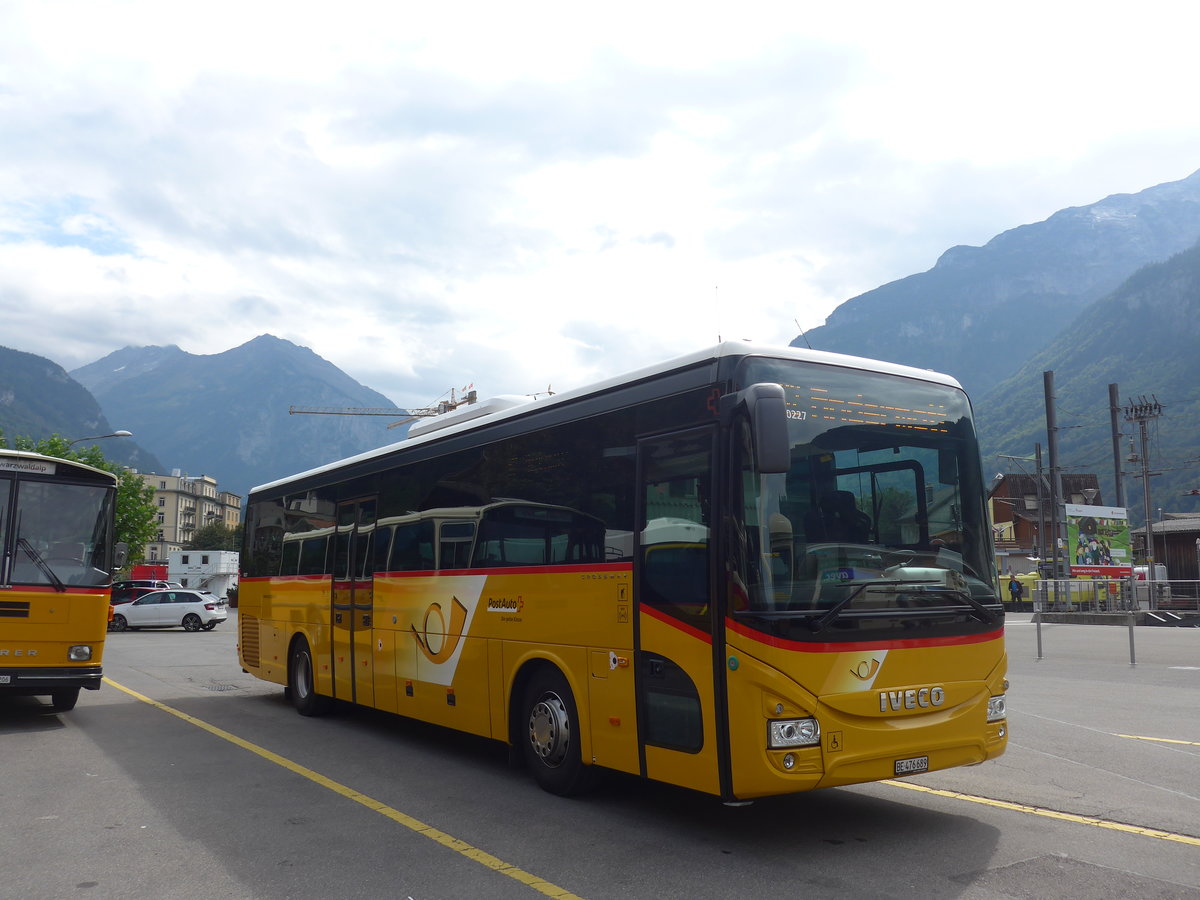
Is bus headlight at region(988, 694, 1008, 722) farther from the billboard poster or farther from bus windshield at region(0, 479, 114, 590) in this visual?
the billboard poster

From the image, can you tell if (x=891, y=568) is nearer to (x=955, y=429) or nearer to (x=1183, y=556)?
(x=955, y=429)

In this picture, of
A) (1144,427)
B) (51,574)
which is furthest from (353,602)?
(1144,427)

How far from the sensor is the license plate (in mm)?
6168

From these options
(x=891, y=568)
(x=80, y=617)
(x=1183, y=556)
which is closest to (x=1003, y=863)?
(x=891, y=568)

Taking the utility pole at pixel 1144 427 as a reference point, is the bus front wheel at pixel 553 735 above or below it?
below

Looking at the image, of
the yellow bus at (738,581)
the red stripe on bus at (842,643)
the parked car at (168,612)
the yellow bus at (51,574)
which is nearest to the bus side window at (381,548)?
the yellow bus at (738,581)

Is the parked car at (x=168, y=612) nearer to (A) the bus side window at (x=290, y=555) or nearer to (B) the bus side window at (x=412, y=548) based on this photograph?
(A) the bus side window at (x=290, y=555)

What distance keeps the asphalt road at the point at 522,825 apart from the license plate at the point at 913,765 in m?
0.46

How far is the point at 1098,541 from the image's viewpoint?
4259 cm

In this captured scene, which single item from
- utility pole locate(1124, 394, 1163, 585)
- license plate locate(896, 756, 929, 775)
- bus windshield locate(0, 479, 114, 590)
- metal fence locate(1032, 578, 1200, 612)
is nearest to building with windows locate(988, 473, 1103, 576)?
utility pole locate(1124, 394, 1163, 585)

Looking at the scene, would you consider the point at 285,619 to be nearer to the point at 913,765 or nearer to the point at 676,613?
the point at 676,613

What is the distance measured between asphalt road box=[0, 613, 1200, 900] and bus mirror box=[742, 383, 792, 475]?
2.24 metres

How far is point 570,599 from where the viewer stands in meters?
7.58

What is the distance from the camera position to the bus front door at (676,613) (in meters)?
6.26
